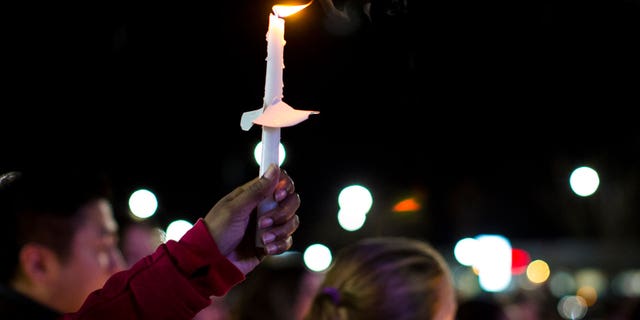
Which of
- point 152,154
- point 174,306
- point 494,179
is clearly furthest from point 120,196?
point 494,179

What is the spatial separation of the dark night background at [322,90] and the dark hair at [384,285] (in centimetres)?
93

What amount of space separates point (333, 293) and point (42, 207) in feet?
3.63

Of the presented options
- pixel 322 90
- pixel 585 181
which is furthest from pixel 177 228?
pixel 585 181

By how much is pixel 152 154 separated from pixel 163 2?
16.8 feet

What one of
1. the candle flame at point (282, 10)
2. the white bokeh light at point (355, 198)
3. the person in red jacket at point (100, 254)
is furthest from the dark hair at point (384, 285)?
the white bokeh light at point (355, 198)

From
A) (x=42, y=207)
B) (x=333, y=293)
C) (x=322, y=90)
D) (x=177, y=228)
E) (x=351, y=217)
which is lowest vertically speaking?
(x=351, y=217)

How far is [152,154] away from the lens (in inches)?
496

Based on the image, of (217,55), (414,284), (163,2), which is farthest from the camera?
(217,55)

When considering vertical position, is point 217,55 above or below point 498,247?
above

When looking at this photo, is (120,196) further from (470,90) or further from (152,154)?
(470,90)

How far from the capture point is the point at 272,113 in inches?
73.8

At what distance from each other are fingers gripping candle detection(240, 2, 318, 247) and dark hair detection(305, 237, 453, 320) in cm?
106

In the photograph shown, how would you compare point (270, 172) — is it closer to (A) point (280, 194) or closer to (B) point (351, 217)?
(A) point (280, 194)

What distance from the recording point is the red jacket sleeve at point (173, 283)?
1.91 meters
